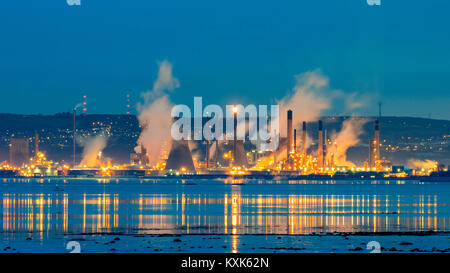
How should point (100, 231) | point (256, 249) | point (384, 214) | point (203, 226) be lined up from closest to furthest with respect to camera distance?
1. point (256, 249)
2. point (100, 231)
3. point (203, 226)
4. point (384, 214)

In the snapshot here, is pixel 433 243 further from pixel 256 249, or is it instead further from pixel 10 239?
pixel 10 239

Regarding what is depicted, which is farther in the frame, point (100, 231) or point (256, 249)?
point (100, 231)

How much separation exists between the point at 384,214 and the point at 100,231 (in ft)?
94.9

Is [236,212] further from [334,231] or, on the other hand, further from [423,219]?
[334,231]

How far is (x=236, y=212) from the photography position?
72812mm

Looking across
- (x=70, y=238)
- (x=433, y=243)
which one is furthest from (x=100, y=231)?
(x=433, y=243)

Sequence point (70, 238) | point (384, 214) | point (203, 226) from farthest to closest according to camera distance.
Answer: point (384, 214) < point (203, 226) < point (70, 238)

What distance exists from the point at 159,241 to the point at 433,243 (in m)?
13.9

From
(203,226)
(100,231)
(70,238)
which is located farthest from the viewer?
(203,226)
